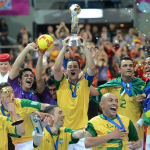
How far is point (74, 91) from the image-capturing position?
24.0ft

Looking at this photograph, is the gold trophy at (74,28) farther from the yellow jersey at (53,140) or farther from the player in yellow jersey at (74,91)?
the yellow jersey at (53,140)

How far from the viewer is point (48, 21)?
714 inches

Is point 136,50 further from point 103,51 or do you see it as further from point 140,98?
point 140,98

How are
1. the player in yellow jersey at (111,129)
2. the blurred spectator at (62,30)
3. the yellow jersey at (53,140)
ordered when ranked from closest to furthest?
the player in yellow jersey at (111,129) < the yellow jersey at (53,140) < the blurred spectator at (62,30)

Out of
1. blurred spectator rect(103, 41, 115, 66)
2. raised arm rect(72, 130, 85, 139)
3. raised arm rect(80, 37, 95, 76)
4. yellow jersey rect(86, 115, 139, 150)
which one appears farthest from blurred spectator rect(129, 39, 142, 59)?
raised arm rect(72, 130, 85, 139)

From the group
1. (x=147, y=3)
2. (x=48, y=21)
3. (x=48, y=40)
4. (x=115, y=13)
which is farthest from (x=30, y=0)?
(x=48, y=40)

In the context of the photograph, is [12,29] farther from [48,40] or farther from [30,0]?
[48,40]

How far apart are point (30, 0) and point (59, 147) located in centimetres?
1191

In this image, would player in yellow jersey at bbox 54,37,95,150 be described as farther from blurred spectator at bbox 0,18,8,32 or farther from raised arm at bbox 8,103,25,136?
blurred spectator at bbox 0,18,8,32

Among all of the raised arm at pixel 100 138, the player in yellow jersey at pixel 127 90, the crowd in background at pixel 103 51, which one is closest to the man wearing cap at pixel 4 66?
the player in yellow jersey at pixel 127 90

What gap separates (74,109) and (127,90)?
1017 mm

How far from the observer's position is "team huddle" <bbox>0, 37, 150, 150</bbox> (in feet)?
19.0

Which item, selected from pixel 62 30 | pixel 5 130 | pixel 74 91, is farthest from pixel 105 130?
pixel 62 30

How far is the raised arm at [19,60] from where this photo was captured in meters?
7.51
